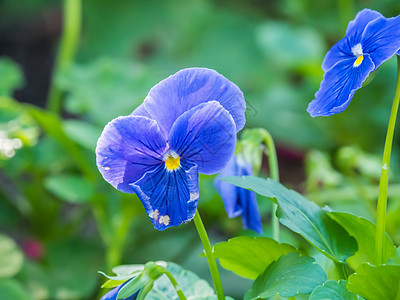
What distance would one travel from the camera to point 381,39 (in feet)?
2.14

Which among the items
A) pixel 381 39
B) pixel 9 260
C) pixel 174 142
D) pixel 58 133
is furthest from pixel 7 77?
pixel 381 39

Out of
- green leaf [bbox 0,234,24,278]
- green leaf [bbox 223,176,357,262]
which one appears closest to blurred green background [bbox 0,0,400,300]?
green leaf [bbox 0,234,24,278]

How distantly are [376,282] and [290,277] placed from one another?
3.9 inches

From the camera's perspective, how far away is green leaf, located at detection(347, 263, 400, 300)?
0.66m

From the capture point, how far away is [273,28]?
7.64 ft

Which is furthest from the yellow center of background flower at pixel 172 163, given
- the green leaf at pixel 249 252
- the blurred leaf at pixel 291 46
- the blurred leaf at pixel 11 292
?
the blurred leaf at pixel 291 46

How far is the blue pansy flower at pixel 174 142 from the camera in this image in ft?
2.04

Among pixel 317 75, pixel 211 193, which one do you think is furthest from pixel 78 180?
pixel 317 75

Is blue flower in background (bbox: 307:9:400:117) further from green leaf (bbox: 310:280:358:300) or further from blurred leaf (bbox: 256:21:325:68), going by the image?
blurred leaf (bbox: 256:21:325:68)

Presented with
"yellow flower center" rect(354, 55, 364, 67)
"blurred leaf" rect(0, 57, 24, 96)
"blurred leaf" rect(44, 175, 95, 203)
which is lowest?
"blurred leaf" rect(44, 175, 95, 203)

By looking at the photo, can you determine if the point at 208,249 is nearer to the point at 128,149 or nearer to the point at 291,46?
the point at 128,149

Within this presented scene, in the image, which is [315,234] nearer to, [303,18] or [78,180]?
[78,180]

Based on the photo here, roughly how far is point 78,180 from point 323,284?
2.83 feet

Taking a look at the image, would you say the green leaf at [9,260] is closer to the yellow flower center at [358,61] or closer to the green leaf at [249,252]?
the green leaf at [249,252]
